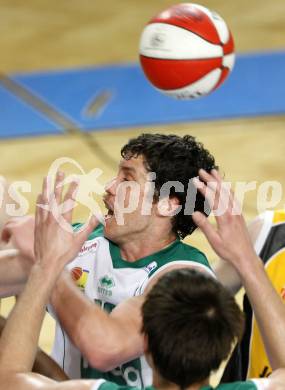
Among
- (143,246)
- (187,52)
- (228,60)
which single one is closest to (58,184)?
(143,246)

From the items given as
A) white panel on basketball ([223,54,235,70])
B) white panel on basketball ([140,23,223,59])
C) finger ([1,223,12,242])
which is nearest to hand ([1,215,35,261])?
finger ([1,223,12,242])

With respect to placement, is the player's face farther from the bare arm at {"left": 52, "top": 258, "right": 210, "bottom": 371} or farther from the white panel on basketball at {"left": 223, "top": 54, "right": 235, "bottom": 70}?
the white panel on basketball at {"left": 223, "top": 54, "right": 235, "bottom": 70}

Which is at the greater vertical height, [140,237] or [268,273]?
[140,237]

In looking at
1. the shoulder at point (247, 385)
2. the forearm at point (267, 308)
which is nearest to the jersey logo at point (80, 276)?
the forearm at point (267, 308)

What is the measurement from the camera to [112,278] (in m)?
4.04

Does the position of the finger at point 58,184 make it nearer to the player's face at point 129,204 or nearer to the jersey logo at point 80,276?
the player's face at point 129,204

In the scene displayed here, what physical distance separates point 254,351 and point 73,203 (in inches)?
49.8

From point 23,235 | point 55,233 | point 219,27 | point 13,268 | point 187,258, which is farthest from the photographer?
point 219,27

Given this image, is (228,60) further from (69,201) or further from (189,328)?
(189,328)

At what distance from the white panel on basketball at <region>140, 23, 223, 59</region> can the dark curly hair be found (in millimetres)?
1588

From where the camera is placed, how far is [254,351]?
160 inches

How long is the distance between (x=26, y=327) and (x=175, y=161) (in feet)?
3.99

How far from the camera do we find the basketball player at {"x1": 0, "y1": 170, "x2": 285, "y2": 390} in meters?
2.76

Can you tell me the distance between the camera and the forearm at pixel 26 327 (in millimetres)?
2986
